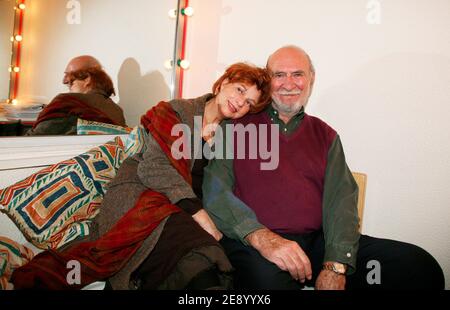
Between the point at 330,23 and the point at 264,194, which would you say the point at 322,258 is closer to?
the point at 264,194

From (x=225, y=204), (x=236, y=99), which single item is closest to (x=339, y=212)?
(x=225, y=204)

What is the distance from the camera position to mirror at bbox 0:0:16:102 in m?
1.30

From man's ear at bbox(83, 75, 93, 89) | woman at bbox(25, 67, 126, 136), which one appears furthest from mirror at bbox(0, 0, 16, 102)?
man's ear at bbox(83, 75, 93, 89)

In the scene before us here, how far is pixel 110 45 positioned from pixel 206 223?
1325 millimetres

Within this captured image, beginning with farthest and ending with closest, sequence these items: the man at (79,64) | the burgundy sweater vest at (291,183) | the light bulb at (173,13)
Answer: the light bulb at (173,13), the man at (79,64), the burgundy sweater vest at (291,183)

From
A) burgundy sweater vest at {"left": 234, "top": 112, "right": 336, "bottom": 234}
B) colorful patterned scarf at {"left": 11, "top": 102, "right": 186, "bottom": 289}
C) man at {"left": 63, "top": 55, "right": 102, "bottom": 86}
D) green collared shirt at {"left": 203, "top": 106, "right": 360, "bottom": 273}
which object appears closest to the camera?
colorful patterned scarf at {"left": 11, "top": 102, "right": 186, "bottom": 289}

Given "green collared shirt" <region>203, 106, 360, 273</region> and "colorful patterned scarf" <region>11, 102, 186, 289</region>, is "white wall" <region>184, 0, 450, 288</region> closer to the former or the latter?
"green collared shirt" <region>203, 106, 360, 273</region>

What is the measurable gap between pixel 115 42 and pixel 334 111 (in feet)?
4.76

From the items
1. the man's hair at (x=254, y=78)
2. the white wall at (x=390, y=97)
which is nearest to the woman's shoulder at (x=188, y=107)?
the man's hair at (x=254, y=78)

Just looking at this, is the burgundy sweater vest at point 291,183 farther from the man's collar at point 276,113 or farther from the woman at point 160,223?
the woman at point 160,223

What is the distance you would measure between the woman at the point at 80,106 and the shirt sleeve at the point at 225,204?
0.77 metres

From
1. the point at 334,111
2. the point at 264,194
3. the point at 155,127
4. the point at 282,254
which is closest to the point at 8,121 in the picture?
the point at 155,127

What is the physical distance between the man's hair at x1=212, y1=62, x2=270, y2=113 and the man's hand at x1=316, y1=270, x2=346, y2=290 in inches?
30.7

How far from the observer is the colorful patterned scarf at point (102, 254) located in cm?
95
